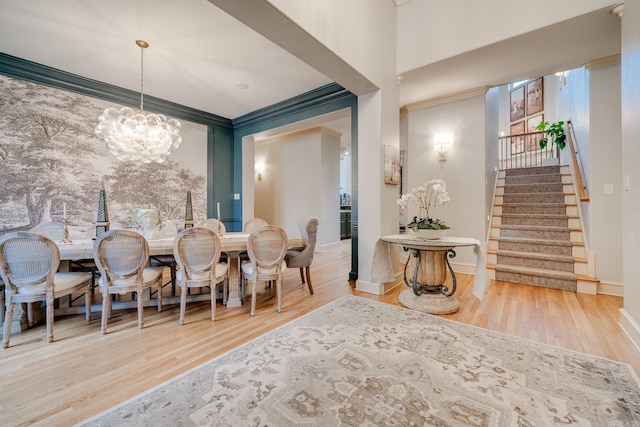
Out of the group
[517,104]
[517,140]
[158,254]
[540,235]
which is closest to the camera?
[158,254]

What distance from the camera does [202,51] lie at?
304cm

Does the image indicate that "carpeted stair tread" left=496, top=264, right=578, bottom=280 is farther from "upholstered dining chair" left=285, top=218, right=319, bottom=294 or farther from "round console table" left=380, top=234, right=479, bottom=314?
"upholstered dining chair" left=285, top=218, right=319, bottom=294

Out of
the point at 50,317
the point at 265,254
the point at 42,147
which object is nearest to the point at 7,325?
the point at 50,317

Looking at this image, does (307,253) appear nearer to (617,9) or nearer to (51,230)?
(51,230)

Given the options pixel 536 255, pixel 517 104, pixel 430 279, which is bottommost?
pixel 430 279

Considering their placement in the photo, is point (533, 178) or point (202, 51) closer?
point (202, 51)

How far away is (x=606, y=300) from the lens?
2957 millimetres

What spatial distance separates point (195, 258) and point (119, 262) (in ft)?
2.00

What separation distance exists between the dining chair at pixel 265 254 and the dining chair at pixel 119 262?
95cm

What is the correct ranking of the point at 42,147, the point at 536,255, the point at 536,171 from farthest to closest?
1. the point at 536,171
2. the point at 536,255
3. the point at 42,147

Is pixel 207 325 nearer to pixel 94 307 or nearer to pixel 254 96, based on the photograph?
pixel 94 307

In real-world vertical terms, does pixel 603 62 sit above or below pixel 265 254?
above

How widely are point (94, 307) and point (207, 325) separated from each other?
138 cm

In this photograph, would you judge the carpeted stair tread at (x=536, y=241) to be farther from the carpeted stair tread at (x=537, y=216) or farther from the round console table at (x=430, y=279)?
the round console table at (x=430, y=279)
